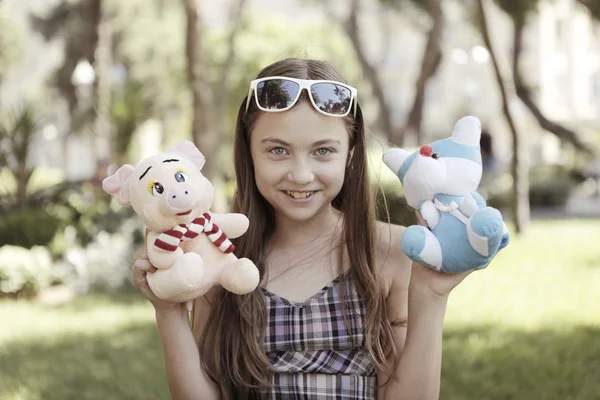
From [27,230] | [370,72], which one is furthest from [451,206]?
[370,72]

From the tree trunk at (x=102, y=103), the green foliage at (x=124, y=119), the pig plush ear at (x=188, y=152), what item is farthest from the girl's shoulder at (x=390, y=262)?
the green foliage at (x=124, y=119)

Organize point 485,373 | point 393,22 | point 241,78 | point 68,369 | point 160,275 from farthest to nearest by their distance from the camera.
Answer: point 393,22, point 241,78, point 68,369, point 485,373, point 160,275

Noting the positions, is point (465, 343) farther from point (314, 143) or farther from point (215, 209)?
point (215, 209)

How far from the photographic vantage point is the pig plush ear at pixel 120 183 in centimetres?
206

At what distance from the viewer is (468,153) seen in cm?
196

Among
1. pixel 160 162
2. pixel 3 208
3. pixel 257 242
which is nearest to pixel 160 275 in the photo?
pixel 160 162

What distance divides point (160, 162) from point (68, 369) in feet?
10.9

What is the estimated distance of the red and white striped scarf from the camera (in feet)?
6.45

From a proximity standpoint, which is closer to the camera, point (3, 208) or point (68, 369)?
point (68, 369)

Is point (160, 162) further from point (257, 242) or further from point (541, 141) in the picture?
point (541, 141)

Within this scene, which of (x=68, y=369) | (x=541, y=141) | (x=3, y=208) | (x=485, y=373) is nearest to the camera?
(x=485, y=373)

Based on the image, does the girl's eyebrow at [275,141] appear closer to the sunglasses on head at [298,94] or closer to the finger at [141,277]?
the sunglasses on head at [298,94]

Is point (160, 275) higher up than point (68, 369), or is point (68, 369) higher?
point (160, 275)

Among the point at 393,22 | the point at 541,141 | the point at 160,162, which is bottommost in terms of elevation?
the point at 541,141
